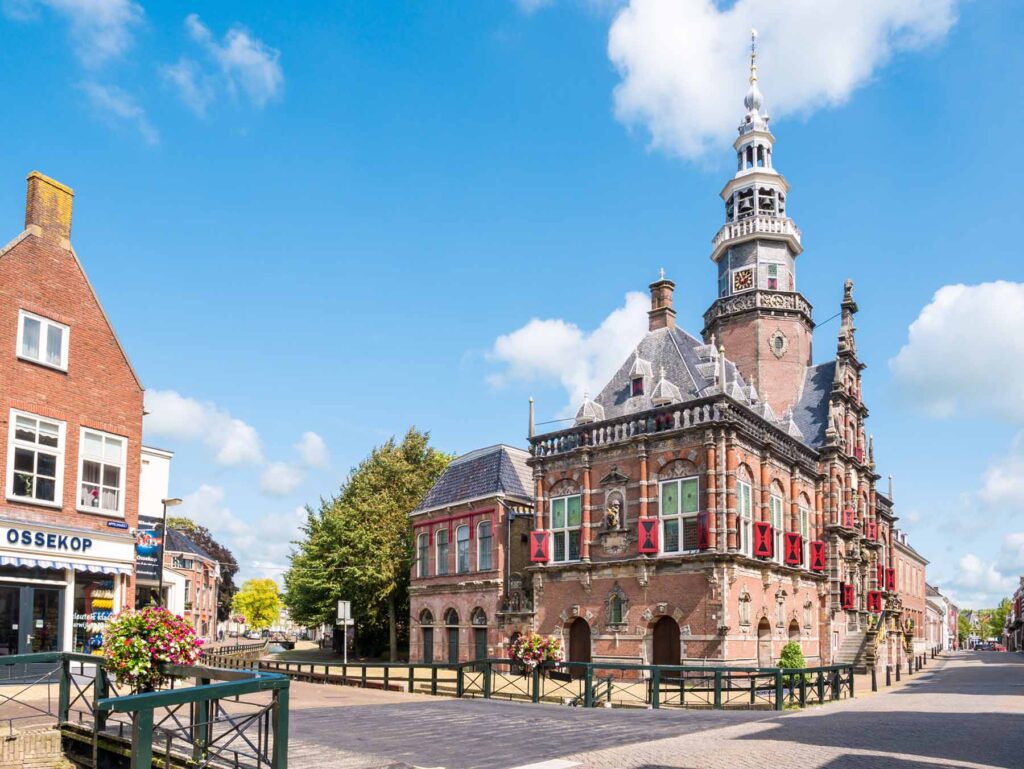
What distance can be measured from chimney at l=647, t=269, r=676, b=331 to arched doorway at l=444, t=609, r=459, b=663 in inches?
664

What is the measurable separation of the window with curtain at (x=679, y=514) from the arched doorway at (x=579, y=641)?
5.37 metres

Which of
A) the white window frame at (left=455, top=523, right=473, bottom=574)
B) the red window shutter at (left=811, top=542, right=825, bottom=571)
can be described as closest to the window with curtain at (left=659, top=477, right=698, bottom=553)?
the red window shutter at (left=811, top=542, right=825, bottom=571)

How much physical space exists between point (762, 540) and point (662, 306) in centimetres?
1344

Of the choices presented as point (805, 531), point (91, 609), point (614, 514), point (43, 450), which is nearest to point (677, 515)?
point (614, 514)

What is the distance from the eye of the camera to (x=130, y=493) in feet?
85.4

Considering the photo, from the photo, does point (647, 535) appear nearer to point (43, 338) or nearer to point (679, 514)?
point (679, 514)

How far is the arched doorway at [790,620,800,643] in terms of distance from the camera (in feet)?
124

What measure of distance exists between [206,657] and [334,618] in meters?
9.61

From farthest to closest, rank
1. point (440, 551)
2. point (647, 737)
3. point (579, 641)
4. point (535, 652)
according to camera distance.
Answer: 1. point (440, 551)
2. point (579, 641)
3. point (535, 652)
4. point (647, 737)

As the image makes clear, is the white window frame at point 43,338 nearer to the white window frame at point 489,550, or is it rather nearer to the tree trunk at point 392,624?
the white window frame at point 489,550

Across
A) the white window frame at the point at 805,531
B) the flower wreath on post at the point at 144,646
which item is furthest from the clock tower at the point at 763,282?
the flower wreath on post at the point at 144,646

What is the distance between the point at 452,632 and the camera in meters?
42.2

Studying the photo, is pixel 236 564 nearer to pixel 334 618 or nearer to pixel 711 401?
pixel 334 618

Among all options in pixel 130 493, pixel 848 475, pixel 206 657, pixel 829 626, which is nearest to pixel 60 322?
pixel 130 493
